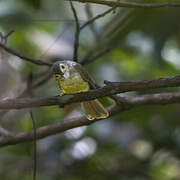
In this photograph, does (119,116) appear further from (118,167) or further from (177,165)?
(177,165)

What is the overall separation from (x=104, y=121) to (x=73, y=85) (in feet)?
3.46

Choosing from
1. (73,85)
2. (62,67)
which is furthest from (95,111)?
(62,67)

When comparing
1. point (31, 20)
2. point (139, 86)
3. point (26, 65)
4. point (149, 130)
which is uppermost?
point (139, 86)

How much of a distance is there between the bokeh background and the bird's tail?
Result: 57 cm

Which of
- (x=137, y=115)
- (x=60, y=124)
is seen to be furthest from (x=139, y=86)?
(x=137, y=115)

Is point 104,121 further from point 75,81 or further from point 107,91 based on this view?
point 107,91

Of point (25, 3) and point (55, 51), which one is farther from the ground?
point (25, 3)

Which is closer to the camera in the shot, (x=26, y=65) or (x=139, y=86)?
(x=139, y=86)

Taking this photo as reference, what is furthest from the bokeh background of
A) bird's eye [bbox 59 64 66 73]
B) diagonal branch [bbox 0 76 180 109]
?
diagonal branch [bbox 0 76 180 109]

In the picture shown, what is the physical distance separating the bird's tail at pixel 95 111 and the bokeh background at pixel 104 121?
1.88 feet

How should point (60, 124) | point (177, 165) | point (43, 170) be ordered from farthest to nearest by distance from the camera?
point (177, 165) < point (43, 170) < point (60, 124)

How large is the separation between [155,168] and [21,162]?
1.39 m

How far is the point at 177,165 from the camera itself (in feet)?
15.9

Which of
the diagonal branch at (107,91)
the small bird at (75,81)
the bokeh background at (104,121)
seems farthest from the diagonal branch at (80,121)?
the bokeh background at (104,121)
